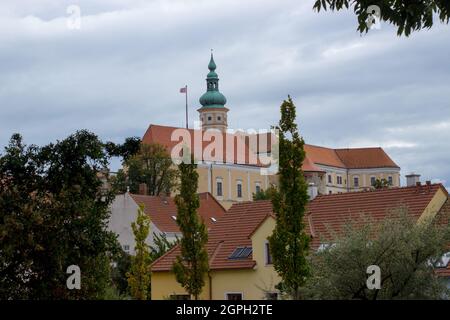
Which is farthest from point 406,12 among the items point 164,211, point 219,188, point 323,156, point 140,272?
point 323,156

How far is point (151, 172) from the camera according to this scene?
107 m

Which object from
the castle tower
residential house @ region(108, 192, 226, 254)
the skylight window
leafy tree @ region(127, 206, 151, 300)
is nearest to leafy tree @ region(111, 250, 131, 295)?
leafy tree @ region(127, 206, 151, 300)

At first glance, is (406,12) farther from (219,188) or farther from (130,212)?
(219,188)

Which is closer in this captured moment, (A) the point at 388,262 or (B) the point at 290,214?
(A) the point at 388,262

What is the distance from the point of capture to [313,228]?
42.2m

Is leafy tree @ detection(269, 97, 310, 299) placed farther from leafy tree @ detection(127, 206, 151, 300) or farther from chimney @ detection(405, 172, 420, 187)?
chimney @ detection(405, 172, 420, 187)

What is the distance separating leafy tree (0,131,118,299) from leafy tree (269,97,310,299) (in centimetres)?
583

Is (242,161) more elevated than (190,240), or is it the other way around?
(242,161)

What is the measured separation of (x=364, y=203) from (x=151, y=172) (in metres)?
66.2

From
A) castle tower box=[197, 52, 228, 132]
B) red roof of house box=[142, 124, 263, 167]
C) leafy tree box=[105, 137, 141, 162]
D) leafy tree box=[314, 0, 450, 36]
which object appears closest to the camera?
leafy tree box=[314, 0, 450, 36]

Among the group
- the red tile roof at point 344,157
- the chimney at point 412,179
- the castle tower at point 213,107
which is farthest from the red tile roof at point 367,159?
the chimney at point 412,179

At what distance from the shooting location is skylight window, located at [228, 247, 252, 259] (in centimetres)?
4309

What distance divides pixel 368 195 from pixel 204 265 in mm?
11320
